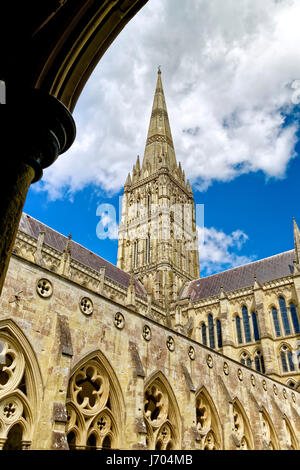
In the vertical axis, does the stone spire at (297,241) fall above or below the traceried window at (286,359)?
above

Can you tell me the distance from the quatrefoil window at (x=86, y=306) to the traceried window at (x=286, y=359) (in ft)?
78.7

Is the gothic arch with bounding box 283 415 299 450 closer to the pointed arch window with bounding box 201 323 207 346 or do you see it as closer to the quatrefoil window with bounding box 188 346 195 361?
the quatrefoil window with bounding box 188 346 195 361

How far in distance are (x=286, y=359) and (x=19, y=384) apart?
26219mm

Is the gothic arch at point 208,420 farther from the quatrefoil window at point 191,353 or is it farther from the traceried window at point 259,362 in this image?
the traceried window at point 259,362

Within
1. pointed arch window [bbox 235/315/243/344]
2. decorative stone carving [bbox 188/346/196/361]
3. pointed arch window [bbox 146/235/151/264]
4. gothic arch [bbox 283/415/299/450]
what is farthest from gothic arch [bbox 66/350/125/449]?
pointed arch window [bbox 146/235/151/264]

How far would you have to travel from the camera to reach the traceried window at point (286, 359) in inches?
1125

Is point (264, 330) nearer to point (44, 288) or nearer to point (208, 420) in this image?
point (208, 420)

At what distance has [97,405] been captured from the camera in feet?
32.0

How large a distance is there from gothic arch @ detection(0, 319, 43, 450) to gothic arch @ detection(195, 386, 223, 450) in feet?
26.1

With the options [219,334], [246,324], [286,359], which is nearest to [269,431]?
[286,359]

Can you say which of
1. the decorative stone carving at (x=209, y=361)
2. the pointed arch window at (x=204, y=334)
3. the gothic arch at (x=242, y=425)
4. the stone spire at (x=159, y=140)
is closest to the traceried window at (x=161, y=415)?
the decorative stone carving at (x=209, y=361)

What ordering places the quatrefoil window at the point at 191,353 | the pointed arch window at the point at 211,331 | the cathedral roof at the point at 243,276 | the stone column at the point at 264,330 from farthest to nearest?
the cathedral roof at the point at 243,276 < the pointed arch window at the point at 211,331 < the stone column at the point at 264,330 < the quatrefoil window at the point at 191,353

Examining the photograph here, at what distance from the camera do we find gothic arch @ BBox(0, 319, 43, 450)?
7496 millimetres

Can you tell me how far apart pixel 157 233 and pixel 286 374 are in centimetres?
2171
